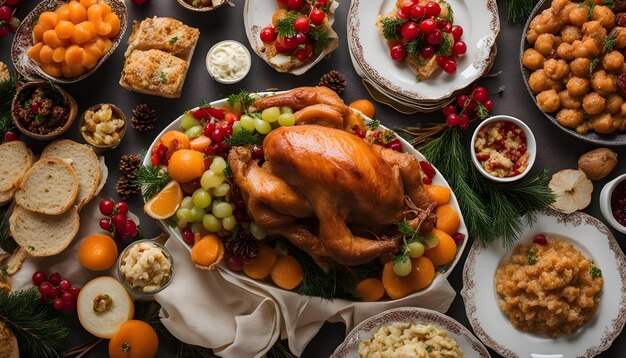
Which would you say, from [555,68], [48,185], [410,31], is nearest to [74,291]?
[48,185]

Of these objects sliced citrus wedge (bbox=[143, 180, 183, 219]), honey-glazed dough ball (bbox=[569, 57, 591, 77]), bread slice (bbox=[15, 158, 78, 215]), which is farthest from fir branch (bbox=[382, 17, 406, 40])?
bread slice (bbox=[15, 158, 78, 215])

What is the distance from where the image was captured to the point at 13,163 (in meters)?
3.81

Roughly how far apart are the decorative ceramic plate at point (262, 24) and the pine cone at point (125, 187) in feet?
3.52

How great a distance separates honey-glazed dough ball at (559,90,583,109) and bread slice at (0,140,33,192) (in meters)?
3.09

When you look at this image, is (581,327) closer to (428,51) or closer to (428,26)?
(428,51)

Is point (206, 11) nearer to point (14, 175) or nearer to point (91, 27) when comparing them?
point (91, 27)

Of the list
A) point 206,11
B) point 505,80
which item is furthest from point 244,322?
point 505,80

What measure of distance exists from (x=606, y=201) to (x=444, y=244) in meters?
0.99

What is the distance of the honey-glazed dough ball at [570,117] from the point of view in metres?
3.64

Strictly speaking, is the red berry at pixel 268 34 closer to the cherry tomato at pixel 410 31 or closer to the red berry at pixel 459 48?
the cherry tomato at pixel 410 31

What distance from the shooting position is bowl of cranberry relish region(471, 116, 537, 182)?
143 inches

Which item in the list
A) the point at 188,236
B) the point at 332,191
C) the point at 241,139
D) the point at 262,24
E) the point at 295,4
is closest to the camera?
the point at 332,191

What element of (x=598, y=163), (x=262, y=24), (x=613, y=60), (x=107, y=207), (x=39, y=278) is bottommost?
(x=39, y=278)

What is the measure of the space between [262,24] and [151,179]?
1.14 metres
